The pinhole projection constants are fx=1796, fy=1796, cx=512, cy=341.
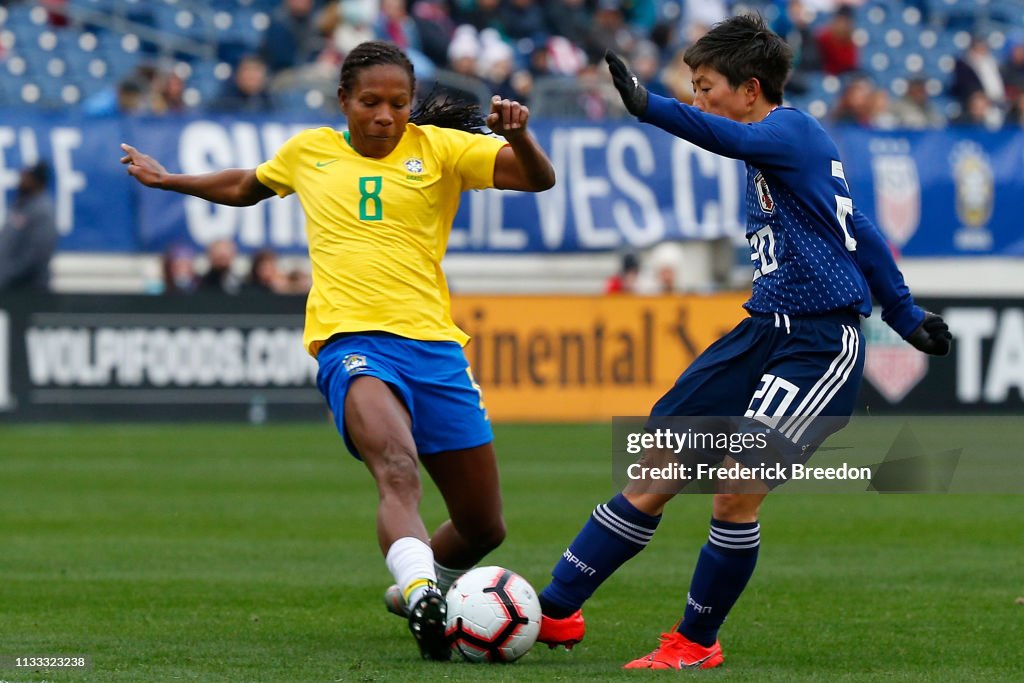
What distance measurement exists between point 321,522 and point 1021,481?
594cm

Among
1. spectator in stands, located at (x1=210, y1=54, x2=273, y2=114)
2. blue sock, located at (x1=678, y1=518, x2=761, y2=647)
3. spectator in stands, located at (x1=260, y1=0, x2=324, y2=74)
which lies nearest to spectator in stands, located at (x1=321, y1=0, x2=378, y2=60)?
spectator in stands, located at (x1=260, y1=0, x2=324, y2=74)

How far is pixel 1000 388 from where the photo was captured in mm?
19938

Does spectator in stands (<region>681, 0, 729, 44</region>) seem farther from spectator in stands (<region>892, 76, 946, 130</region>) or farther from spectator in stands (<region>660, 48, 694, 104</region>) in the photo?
spectator in stands (<region>892, 76, 946, 130</region>)

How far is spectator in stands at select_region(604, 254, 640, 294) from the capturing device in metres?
20.5

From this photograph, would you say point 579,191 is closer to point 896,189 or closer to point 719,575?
point 896,189

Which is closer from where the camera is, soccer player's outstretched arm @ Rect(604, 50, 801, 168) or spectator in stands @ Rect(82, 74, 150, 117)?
soccer player's outstretched arm @ Rect(604, 50, 801, 168)

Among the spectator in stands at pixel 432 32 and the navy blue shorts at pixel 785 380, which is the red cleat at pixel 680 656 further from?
the spectator in stands at pixel 432 32

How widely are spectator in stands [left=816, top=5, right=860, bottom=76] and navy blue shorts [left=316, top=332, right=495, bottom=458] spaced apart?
18553 millimetres

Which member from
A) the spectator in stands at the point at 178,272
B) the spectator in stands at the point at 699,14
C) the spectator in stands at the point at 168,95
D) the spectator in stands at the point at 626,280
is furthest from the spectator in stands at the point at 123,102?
the spectator in stands at the point at 699,14

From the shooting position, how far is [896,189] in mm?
22234

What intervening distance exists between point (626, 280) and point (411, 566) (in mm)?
15001

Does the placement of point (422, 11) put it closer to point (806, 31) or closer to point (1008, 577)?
point (806, 31)

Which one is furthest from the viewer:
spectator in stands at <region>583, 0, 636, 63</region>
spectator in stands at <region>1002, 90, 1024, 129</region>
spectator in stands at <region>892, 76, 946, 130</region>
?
spectator in stands at <region>892, 76, 946, 130</region>

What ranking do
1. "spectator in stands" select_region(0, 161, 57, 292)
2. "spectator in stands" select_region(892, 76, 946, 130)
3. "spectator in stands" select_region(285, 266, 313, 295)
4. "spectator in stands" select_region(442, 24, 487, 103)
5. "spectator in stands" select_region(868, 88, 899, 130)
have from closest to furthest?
"spectator in stands" select_region(0, 161, 57, 292) < "spectator in stands" select_region(285, 266, 313, 295) < "spectator in stands" select_region(442, 24, 487, 103) < "spectator in stands" select_region(868, 88, 899, 130) < "spectator in stands" select_region(892, 76, 946, 130)
